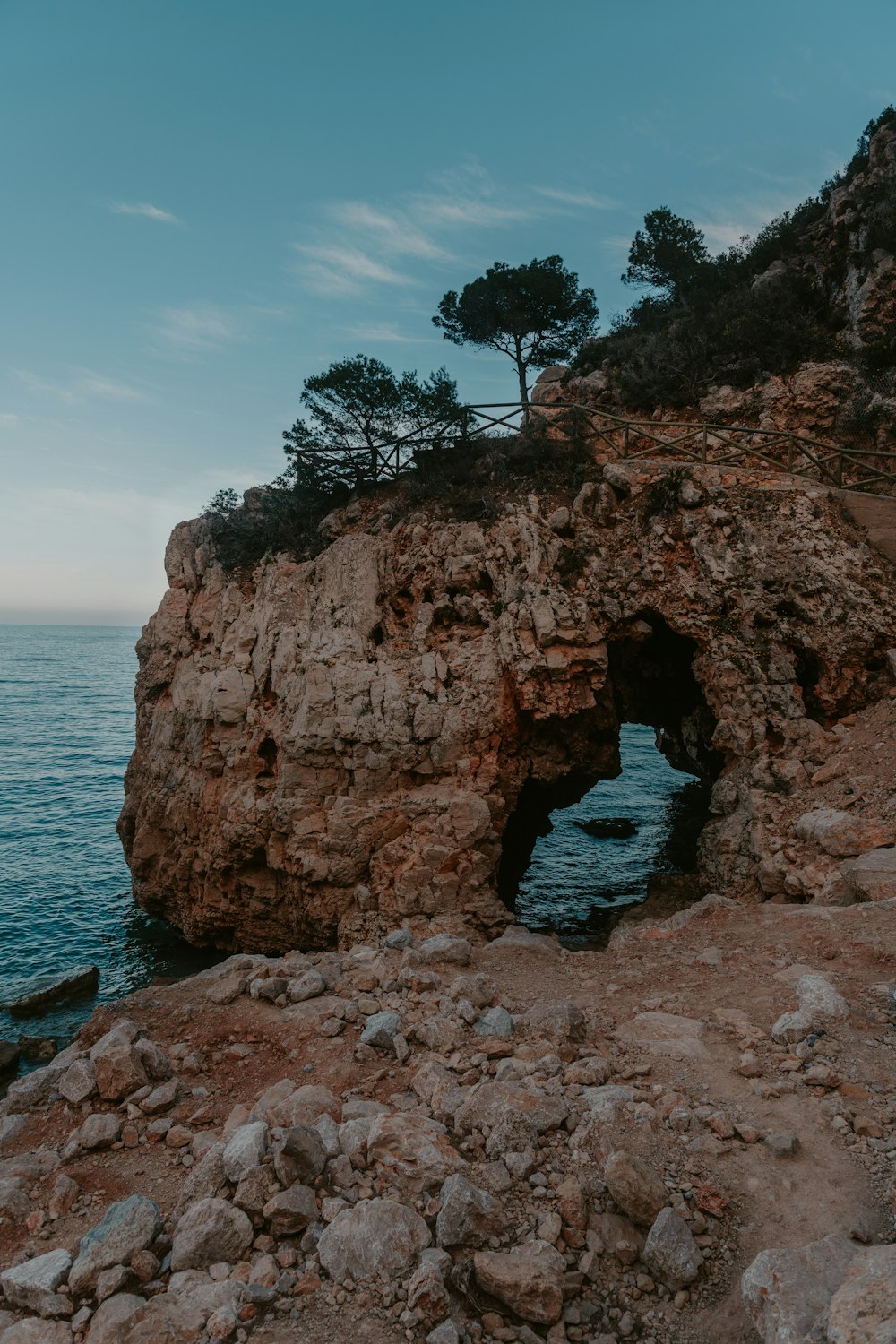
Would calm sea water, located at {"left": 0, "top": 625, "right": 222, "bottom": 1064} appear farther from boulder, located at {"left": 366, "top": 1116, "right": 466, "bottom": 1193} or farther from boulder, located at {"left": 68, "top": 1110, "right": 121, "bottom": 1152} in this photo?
boulder, located at {"left": 366, "top": 1116, "right": 466, "bottom": 1193}

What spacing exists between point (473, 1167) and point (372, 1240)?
894 mm

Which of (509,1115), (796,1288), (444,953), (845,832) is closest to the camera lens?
(796,1288)

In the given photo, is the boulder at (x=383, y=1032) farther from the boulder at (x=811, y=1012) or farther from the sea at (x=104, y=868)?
the sea at (x=104, y=868)

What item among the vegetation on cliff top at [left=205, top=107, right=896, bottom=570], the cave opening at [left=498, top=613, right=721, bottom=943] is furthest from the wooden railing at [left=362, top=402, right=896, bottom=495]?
the cave opening at [left=498, top=613, right=721, bottom=943]

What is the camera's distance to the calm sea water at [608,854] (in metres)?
19.3

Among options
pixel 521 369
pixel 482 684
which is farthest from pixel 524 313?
pixel 482 684

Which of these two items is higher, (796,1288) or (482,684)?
(482,684)

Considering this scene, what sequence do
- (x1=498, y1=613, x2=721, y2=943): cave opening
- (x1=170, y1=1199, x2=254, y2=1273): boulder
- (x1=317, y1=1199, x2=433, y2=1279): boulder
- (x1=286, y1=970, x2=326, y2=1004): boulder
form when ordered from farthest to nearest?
1. (x1=498, y1=613, x2=721, y2=943): cave opening
2. (x1=286, y1=970, x2=326, y2=1004): boulder
3. (x1=170, y1=1199, x2=254, y2=1273): boulder
4. (x1=317, y1=1199, x2=433, y2=1279): boulder

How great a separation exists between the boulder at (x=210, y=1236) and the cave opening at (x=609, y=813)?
11.6 m

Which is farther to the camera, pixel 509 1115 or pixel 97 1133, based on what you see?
pixel 97 1133

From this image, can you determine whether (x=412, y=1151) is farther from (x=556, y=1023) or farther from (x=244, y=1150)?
(x=556, y=1023)

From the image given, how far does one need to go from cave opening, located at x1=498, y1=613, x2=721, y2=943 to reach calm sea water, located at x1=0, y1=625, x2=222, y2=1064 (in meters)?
9.40

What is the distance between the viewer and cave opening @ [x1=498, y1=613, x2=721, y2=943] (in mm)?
15688

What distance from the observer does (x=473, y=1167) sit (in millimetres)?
4605
